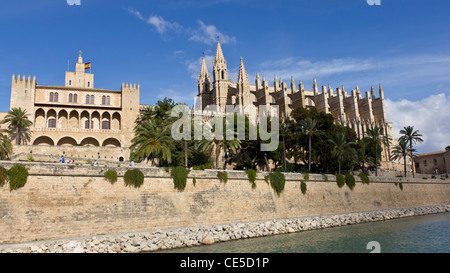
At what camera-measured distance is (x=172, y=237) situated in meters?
18.3

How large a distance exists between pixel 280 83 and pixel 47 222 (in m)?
56.9

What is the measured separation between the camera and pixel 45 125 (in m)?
45.6

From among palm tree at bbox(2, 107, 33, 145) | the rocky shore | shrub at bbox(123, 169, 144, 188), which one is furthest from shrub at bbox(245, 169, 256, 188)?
palm tree at bbox(2, 107, 33, 145)

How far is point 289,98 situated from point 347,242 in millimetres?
50675

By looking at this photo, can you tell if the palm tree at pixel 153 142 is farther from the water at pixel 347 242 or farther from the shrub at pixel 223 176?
the water at pixel 347 242

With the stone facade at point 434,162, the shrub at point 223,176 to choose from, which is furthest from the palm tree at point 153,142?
the stone facade at point 434,162

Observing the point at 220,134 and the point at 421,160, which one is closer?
the point at 220,134

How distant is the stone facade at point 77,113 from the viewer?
44.4m

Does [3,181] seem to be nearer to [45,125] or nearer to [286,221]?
[286,221]

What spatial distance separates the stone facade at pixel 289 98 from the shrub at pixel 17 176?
4038 centimetres

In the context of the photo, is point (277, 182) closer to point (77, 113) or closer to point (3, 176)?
point (3, 176)

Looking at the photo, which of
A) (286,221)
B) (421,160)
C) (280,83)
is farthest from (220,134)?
(421,160)

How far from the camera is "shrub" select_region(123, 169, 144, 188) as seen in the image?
65.9 feet

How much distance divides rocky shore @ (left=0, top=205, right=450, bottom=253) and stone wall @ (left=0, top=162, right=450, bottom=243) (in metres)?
1.02
